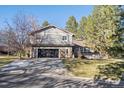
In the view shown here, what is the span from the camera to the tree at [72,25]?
38.0 metres

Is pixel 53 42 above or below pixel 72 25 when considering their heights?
below

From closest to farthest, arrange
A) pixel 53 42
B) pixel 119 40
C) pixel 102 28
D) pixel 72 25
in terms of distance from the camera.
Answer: pixel 119 40 < pixel 102 28 < pixel 53 42 < pixel 72 25

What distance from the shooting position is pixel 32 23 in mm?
25391

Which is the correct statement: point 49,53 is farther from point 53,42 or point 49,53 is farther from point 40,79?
point 40,79

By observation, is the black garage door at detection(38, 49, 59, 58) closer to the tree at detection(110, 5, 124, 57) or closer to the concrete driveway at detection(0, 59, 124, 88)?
the tree at detection(110, 5, 124, 57)

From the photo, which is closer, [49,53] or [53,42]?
[53,42]

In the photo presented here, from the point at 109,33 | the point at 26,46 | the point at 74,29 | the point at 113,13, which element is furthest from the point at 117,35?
the point at 74,29

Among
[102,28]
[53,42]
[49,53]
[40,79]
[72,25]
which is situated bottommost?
[40,79]

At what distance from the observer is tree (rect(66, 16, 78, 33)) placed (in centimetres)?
3803

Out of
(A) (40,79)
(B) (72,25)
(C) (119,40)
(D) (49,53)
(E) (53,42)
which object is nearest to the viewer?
(A) (40,79)

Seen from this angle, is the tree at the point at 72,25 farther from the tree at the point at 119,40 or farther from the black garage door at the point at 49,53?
the tree at the point at 119,40

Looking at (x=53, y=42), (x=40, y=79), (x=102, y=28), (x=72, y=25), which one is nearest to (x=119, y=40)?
(x=102, y=28)

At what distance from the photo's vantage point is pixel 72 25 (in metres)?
38.0

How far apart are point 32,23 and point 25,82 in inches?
569
